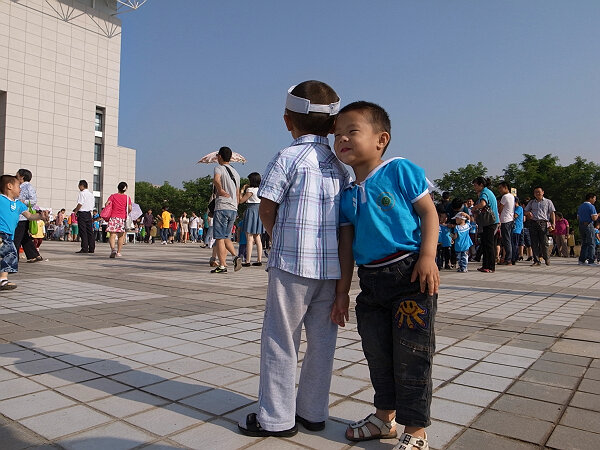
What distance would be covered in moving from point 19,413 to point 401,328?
5.90 ft

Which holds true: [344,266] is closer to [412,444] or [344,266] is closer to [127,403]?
[412,444]

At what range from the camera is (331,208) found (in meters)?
2.03

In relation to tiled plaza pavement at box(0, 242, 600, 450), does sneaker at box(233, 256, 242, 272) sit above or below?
above

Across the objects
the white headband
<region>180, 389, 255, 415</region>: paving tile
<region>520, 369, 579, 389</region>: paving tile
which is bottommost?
<region>180, 389, 255, 415</region>: paving tile

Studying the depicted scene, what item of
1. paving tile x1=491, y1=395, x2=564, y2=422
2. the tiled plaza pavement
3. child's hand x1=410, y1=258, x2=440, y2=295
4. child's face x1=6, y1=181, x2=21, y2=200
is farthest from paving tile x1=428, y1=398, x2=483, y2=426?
child's face x1=6, y1=181, x2=21, y2=200

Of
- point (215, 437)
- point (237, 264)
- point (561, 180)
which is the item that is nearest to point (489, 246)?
point (237, 264)

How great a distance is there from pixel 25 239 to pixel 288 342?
9307 mm

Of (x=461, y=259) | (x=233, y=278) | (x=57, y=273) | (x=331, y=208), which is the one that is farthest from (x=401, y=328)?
(x=461, y=259)

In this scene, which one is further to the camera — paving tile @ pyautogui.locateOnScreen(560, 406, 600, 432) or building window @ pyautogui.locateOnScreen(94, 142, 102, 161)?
building window @ pyautogui.locateOnScreen(94, 142, 102, 161)

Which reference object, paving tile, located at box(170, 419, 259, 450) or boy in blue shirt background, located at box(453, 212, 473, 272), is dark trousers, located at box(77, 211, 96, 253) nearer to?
boy in blue shirt background, located at box(453, 212, 473, 272)

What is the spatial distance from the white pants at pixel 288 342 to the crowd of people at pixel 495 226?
7.68 metres

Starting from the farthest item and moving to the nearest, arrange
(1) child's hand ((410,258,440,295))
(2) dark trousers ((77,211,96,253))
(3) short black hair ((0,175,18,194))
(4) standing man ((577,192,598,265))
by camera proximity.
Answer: (2) dark trousers ((77,211,96,253)) → (4) standing man ((577,192,598,265)) → (3) short black hair ((0,175,18,194)) → (1) child's hand ((410,258,440,295))

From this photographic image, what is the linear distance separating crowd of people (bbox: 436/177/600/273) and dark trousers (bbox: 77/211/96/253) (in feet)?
29.9

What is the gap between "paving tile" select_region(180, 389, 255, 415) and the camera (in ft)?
7.52
